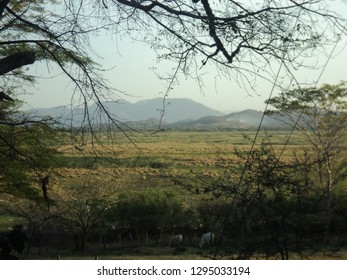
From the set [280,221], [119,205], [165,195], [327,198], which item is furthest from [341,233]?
[280,221]

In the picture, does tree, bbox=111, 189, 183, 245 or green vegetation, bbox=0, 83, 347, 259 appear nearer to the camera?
green vegetation, bbox=0, 83, 347, 259

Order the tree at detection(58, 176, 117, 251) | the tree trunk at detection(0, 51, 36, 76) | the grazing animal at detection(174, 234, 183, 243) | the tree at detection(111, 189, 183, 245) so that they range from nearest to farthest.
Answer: the tree trunk at detection(0, 51, 36, 76)
the tree at detection(111, 189, 183, 245)
the grazing animal at detection(174, 234, 183, 243)
the tree at detection(58, 176, 117, 251)

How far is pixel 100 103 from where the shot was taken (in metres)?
3.47

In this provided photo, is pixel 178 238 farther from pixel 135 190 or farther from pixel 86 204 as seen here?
pixel 86 204

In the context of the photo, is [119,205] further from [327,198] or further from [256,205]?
[256,205]

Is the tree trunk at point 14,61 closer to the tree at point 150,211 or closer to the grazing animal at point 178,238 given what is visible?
the tree at point 150,211

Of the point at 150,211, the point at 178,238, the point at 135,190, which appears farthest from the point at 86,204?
the point at 178,238

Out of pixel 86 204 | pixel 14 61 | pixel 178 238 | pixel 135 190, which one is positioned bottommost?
pixel 178 238

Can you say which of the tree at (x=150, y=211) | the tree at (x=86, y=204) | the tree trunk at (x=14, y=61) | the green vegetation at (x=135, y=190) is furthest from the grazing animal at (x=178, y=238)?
the tree trunk at (x=14, y=61)

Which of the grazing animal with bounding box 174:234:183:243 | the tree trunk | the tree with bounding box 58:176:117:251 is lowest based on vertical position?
the grazing animal with bounding box 174:234:183:243

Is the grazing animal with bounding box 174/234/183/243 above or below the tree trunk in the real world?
below

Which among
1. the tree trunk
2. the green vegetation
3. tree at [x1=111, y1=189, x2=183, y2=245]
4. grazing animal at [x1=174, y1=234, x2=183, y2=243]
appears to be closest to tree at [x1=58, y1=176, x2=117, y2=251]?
the green vegetation

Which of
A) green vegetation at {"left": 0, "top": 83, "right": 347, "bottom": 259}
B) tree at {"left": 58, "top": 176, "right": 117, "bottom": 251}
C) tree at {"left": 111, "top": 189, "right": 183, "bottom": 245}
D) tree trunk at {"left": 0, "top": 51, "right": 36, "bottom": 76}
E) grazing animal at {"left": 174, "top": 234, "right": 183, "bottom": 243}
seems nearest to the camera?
tree trunk at {"left": 0, "top": 51, "right": 36, "bottom": 76}

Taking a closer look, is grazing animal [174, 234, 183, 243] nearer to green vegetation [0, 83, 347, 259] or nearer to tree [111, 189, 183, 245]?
green vegetation [0, 83, 347, 259]
